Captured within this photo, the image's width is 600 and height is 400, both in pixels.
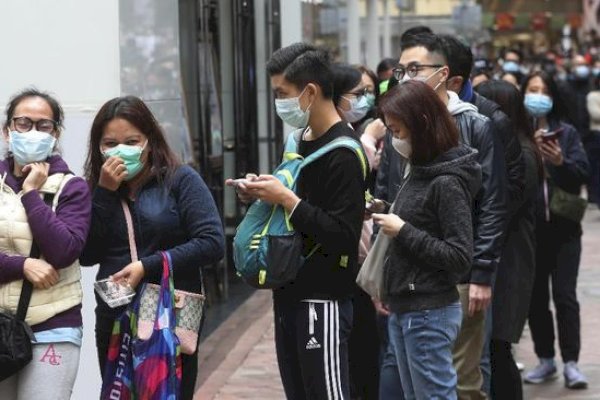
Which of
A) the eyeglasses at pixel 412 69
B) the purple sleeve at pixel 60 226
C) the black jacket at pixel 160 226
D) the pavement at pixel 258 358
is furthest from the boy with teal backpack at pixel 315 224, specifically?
the pavement at pixel 258 358

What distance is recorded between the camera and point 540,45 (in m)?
61.3

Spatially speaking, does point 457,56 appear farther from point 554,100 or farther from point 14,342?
point 554,100

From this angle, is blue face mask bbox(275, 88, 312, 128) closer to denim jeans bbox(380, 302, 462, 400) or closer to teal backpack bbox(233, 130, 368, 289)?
teal backpack bbox(233, 130, 368, 289)

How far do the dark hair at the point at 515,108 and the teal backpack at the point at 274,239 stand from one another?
2312 millimetres

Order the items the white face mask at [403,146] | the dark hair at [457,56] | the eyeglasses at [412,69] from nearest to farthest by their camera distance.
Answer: the white face mask at [403,146]
the eyeglasses at [412,69]
the dark hair at [457,56]

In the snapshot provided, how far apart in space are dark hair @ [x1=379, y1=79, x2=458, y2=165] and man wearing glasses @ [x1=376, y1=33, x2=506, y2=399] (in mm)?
708

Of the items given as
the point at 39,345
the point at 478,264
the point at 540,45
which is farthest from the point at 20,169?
the point at 540,45

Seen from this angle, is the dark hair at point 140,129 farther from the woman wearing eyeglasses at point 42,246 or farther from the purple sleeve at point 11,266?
the purple sleeve at point 11,266

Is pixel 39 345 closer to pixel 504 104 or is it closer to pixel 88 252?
pixel 88 252

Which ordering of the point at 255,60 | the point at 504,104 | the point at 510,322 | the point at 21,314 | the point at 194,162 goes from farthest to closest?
the point at 255,60 → the point at 194,162 → the point at 504,104 → the point at 510,322 → the point at 21,314

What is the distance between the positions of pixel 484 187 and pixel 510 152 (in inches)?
24.5

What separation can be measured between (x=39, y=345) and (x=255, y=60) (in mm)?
7889

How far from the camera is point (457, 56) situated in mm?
6266

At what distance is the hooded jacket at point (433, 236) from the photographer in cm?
519
